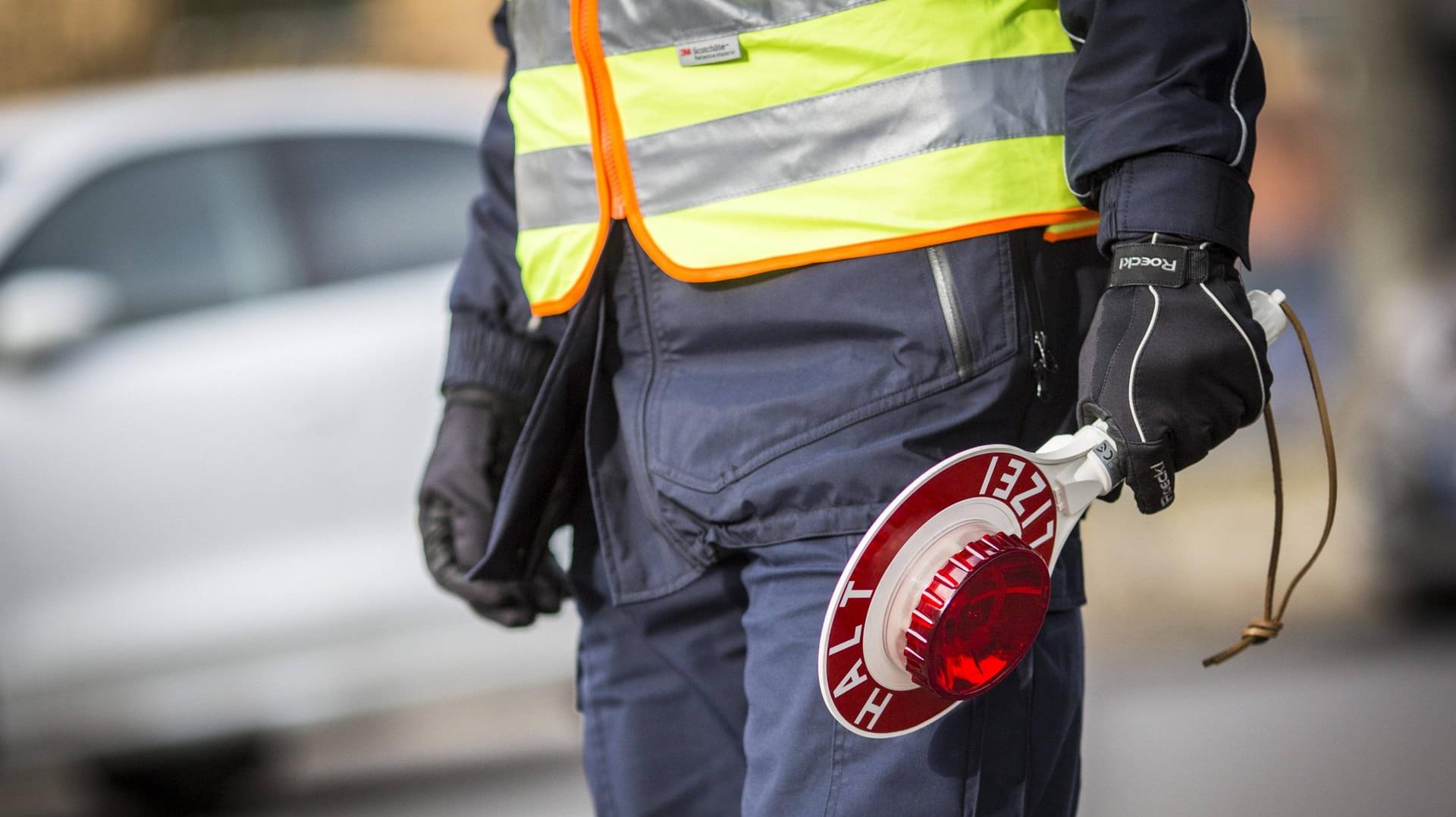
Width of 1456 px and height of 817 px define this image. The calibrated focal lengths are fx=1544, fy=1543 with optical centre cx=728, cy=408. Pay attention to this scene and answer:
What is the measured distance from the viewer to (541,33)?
1.55 metres

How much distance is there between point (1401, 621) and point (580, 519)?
179 inches

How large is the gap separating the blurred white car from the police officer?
2.30 meters

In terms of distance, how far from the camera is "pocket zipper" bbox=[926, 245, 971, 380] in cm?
128

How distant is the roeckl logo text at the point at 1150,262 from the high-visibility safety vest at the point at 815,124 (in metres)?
0.10

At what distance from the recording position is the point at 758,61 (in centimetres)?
137

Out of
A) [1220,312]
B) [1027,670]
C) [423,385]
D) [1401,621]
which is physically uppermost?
[1220,312]

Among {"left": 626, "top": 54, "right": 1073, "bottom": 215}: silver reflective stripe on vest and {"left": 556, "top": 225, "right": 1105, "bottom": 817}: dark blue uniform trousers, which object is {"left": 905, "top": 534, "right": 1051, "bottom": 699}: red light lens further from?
{"left": 626, "top": 54, "right": 1073, "bottom": 215}: silver reflective stripe on vest

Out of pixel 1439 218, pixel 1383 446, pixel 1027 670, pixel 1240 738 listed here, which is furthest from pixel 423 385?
pixel 1439 218

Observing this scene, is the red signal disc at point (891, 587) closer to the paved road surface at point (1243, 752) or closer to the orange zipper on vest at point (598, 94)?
the orange zipper on vest at point (598, 94)

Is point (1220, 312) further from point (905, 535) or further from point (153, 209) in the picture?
point (153, 209)

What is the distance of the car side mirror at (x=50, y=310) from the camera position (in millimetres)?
3576

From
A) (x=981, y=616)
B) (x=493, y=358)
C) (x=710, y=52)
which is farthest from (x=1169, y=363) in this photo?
(x=493, y=358)

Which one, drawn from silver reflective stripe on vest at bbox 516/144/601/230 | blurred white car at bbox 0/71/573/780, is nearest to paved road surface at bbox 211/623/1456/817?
blurred white car at bbox 0/71/573/780

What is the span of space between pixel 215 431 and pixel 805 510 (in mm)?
2661
